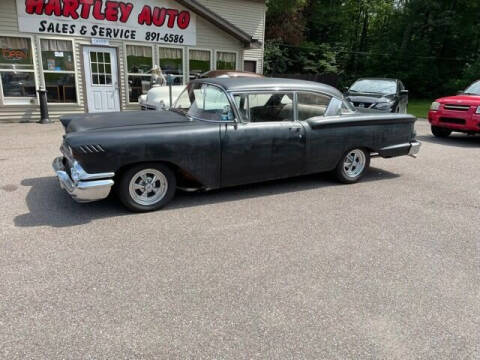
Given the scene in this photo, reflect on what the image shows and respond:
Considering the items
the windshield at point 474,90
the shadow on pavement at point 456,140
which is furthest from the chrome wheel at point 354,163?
the windshield at point 474,90

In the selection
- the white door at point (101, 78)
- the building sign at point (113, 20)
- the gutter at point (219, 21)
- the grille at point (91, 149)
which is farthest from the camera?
the gutter at point (219, 21)

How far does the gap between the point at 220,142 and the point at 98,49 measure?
9.97 m

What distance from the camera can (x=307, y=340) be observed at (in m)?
2.53

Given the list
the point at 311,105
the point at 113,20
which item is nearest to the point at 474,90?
the point at 311,105

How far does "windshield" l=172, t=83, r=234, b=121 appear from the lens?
195 inches

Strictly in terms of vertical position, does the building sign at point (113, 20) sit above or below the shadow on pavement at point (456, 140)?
above

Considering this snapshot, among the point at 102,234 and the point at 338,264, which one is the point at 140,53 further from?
the point at 338,264

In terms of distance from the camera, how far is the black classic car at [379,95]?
12117 mm

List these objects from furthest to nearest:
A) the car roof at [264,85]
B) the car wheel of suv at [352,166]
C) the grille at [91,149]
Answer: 1. the car wheel of suv at [352,166]
2. the car roof at [264,85]
3. the grille at [91,149]

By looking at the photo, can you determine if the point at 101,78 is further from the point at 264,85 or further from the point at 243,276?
the point at 243,276

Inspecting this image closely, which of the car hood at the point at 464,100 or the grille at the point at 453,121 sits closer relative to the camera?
the car hood at the point at 464,100

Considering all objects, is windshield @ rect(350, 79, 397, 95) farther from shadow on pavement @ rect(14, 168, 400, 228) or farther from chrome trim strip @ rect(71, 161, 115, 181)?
chrome trim strip @ rect(71, 161, 115, 181)

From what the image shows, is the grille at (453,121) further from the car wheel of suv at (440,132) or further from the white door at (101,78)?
the white door at (101,78)

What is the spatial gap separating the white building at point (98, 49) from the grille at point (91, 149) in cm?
952
